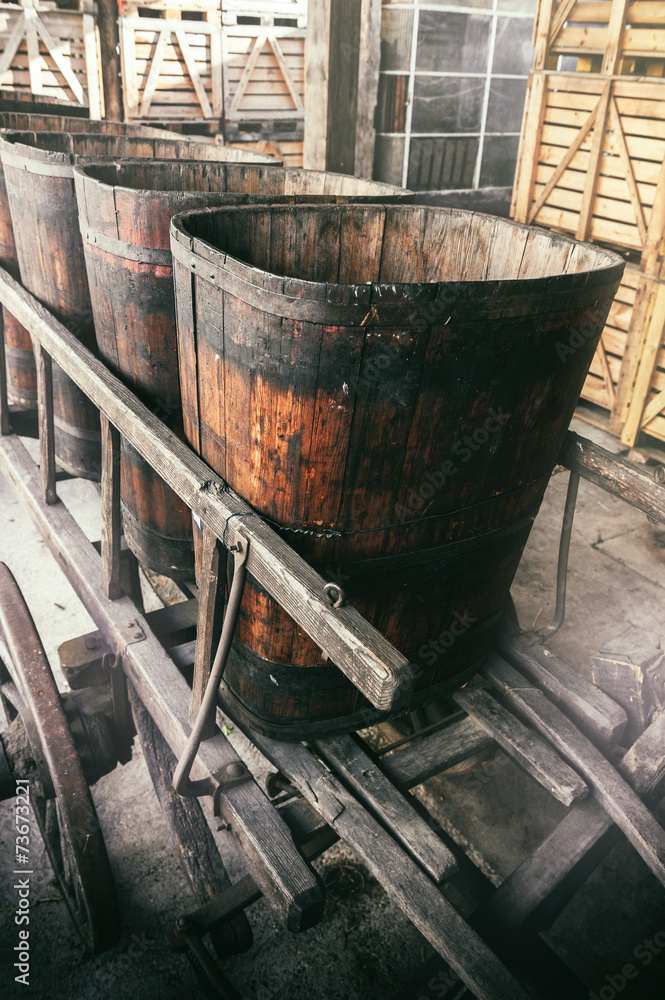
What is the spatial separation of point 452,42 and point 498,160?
5.85ft

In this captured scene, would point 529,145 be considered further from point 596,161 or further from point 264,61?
point 264,61

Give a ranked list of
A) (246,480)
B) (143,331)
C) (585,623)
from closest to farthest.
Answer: (246,480), (143,331), (585,623)

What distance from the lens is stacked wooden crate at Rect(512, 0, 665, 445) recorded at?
5133 millimetres

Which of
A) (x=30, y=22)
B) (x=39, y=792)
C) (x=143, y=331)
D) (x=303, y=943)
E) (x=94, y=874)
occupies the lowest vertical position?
(x=303, y=943)

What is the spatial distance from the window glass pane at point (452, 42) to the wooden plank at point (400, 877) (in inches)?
366

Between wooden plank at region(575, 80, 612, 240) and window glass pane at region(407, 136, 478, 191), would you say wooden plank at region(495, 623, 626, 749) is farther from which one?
window glass pane at region(407, 136, 478, 191)

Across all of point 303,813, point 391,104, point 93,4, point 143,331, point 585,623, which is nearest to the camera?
point 303,813

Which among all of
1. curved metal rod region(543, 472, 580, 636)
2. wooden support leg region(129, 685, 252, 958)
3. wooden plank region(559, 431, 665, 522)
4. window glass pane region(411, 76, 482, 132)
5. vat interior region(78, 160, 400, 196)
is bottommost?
wooden support leg region(129, 685, 252, 958)

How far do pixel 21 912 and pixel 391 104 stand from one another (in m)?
9.20

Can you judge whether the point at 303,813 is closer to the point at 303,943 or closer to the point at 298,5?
the point at 303,943

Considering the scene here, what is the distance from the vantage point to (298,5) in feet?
30.6

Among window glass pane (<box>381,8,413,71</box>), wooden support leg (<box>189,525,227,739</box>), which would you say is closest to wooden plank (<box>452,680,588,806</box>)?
wooden support leg (<box>189,525,227,739</box>)

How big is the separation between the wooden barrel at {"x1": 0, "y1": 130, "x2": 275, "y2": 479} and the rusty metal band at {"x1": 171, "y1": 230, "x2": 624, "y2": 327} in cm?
153

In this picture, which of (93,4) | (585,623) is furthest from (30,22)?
(585,623)
